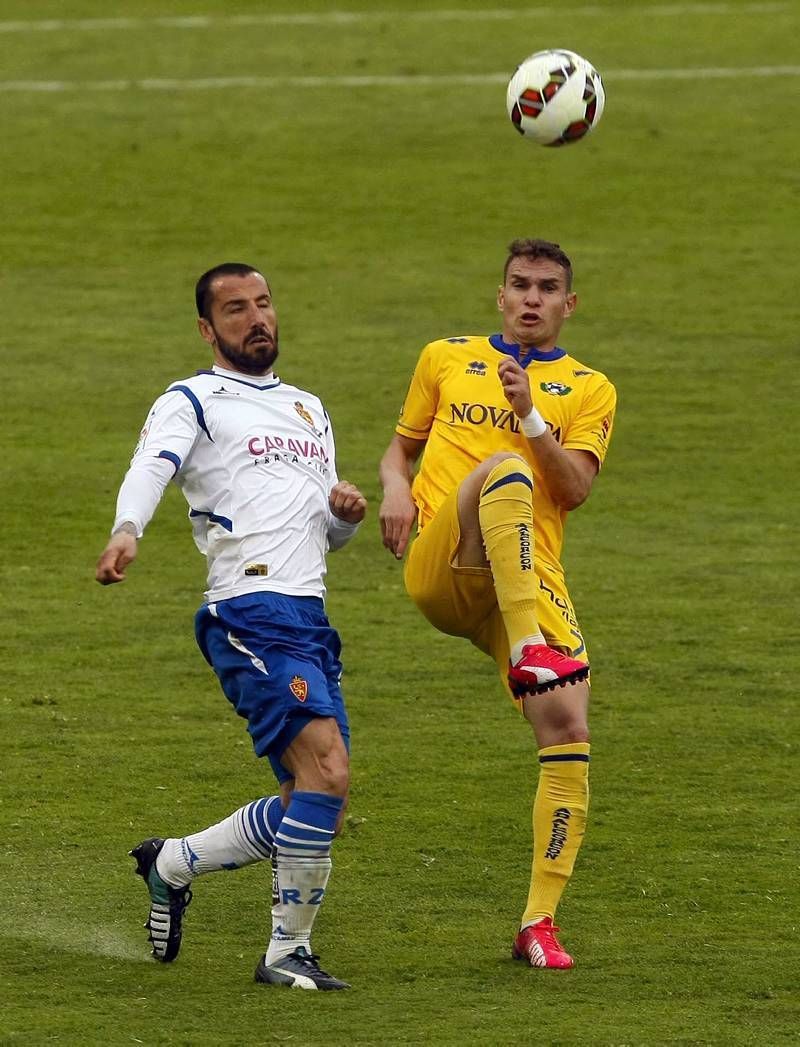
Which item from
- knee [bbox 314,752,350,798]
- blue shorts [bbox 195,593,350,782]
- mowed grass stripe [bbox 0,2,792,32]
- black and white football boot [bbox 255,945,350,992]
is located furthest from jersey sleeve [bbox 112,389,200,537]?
mowed grass stripe [bbox 0,2,792,32]

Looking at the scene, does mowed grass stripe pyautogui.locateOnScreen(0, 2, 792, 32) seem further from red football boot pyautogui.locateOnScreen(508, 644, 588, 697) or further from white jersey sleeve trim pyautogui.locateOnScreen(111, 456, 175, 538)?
white jersey sleeve trim pyautogui.locateOnScreen(111, 456, 175, 538)

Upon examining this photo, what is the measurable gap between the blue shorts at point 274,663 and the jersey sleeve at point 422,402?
1.31 m

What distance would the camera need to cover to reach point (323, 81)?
25266 mm

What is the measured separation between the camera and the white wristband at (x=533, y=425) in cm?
692

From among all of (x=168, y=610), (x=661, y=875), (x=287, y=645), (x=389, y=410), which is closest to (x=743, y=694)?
(x=661, y=875)

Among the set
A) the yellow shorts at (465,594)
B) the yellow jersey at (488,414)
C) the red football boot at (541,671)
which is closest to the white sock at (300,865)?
the red football boot at (541,671)

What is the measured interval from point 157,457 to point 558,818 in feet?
6.23

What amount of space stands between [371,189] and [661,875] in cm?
1484

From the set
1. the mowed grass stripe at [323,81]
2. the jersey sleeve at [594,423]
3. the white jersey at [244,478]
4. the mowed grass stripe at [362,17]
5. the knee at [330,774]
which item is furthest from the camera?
the mowed grass stripe at [362,17]

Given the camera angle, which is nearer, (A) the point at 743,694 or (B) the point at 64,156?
(A) the point at 743,694

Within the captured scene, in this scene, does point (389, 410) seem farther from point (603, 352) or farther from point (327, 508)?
point (327, 508)

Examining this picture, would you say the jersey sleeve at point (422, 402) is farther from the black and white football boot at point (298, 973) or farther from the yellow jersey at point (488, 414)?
the black and white football boot at point (298, 973)

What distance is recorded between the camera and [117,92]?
24828mm

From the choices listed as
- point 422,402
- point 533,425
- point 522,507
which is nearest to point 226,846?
point 522,507
